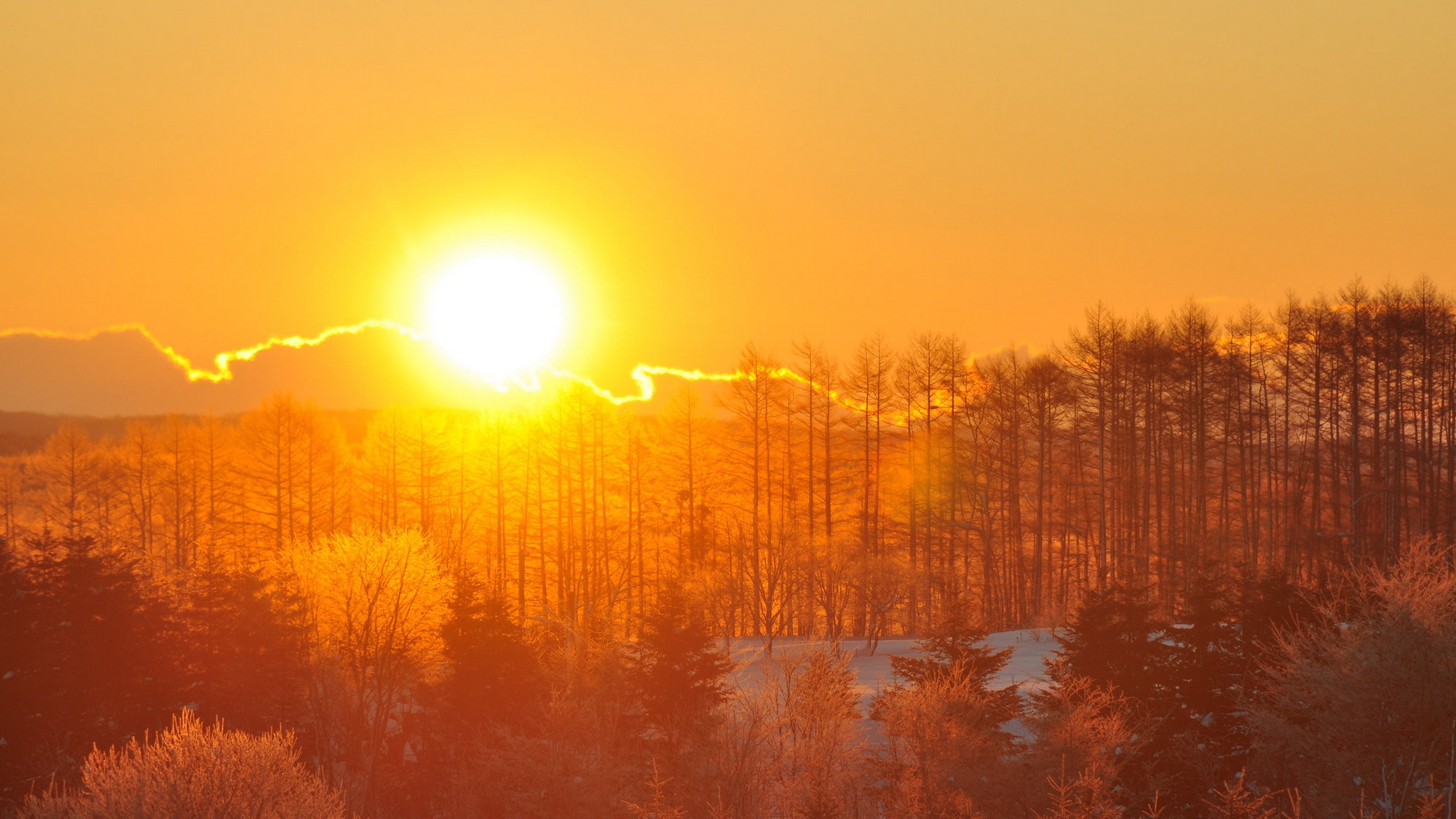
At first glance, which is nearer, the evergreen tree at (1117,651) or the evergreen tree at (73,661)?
A: the evergreen tree at (73,661)

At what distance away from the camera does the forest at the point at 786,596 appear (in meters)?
33.1

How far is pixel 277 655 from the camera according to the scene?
4456 cm

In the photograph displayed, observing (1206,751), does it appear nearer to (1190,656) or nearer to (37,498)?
(1190,656)

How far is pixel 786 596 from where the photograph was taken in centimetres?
5888

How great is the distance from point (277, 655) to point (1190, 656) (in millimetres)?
37039

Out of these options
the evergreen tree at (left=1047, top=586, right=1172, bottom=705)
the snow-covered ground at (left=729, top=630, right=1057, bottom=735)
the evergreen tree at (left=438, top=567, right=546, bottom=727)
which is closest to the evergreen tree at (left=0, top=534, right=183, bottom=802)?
the evergreen tree at (left=438, top=567, right=546, bottom=727)

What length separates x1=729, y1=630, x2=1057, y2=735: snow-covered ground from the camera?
45219mm

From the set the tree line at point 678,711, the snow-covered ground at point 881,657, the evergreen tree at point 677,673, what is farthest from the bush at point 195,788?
the snow-covered ground at point 881,657

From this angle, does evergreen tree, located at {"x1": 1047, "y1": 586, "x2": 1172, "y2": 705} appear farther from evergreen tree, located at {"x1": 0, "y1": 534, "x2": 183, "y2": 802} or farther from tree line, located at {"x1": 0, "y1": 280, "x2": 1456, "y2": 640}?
evergreen tree, located at {"x1": 0, "y1": 534, "x2": 183, "y2": 802}

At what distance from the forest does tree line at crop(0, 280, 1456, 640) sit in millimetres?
323

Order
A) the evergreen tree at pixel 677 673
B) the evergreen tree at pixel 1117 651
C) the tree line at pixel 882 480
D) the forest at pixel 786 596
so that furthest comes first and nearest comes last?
the tree line at pixel 882 480, the evergreen tree at pixel 677 673, the evergreen tree at pixel 1117 651, the forest at pixel 786 596

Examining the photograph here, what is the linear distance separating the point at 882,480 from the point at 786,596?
12.6 metres

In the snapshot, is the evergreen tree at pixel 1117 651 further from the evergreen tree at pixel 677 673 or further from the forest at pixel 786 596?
the evergreen tree at pixel 677 673

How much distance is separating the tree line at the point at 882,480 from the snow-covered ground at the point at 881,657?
166 centimetres
